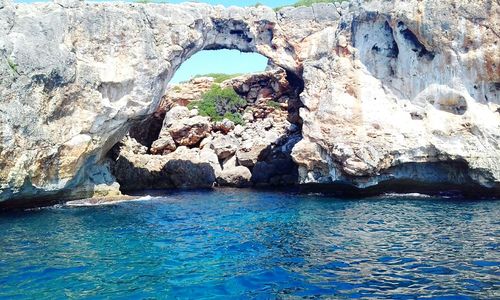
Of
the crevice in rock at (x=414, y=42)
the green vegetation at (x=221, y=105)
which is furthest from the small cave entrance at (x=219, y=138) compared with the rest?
the crevice in rock at (x=414, y=42)

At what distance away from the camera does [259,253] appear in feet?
39.9

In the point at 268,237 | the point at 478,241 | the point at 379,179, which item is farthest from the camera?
the point at 379,179

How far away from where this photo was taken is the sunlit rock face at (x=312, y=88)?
792 inches

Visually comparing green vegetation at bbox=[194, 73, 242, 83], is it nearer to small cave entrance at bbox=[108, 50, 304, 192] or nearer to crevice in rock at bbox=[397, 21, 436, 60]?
small cave entrance at bbox=[108, 50, 304, 192]

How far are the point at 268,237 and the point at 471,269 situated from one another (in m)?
6.15

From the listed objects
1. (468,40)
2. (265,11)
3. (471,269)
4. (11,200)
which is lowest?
(471,269)

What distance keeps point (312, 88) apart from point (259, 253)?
16355 millimetres

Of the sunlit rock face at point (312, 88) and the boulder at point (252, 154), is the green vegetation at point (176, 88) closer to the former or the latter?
the boulder at point (252, 154)

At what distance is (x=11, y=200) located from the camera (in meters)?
20.8

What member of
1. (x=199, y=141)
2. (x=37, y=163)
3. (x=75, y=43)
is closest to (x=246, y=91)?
(x=199, y=141)

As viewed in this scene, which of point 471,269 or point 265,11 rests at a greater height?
point 265,11

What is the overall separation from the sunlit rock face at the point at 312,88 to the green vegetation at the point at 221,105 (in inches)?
520

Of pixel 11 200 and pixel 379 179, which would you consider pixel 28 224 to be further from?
pixel 379 179

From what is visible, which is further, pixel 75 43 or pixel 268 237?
pixel 75 43
